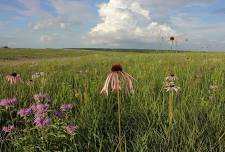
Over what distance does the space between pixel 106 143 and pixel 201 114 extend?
3.31 feet

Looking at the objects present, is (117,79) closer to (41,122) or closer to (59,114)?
(41,122)

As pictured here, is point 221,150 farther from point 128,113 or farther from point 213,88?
point 213,88

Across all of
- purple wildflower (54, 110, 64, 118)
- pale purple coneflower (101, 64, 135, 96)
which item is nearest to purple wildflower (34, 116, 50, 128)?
purple wildflower (54, 110, 64, 118)

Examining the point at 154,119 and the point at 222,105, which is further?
the point at 222,105

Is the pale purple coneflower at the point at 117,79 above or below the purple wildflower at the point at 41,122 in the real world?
above

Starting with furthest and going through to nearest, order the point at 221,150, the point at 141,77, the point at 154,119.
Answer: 1. the point at 141,77
2. the point at 154,119
3. the point at 221,150

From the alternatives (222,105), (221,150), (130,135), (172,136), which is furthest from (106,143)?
(222,105)

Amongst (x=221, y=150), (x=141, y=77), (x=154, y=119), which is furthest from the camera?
(x=141, y=77)

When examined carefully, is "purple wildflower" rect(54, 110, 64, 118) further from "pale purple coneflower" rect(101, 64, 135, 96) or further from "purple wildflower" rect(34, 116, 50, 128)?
"pale purple coneflower" rect(101, 64, 135, 96)

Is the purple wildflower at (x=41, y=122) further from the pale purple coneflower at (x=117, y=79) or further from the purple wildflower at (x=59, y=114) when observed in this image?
the pale purple coneflower at (x=117, y=79)

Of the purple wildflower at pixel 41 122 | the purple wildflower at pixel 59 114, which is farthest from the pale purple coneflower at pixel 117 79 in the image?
the purple wildflower at pixel 59 114

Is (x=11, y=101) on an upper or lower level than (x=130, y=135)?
upper

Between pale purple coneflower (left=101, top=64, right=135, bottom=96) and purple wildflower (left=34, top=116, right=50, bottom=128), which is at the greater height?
pale purple coneflower (left=101, top=64, right=135, bottom=96)

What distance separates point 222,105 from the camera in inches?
146
